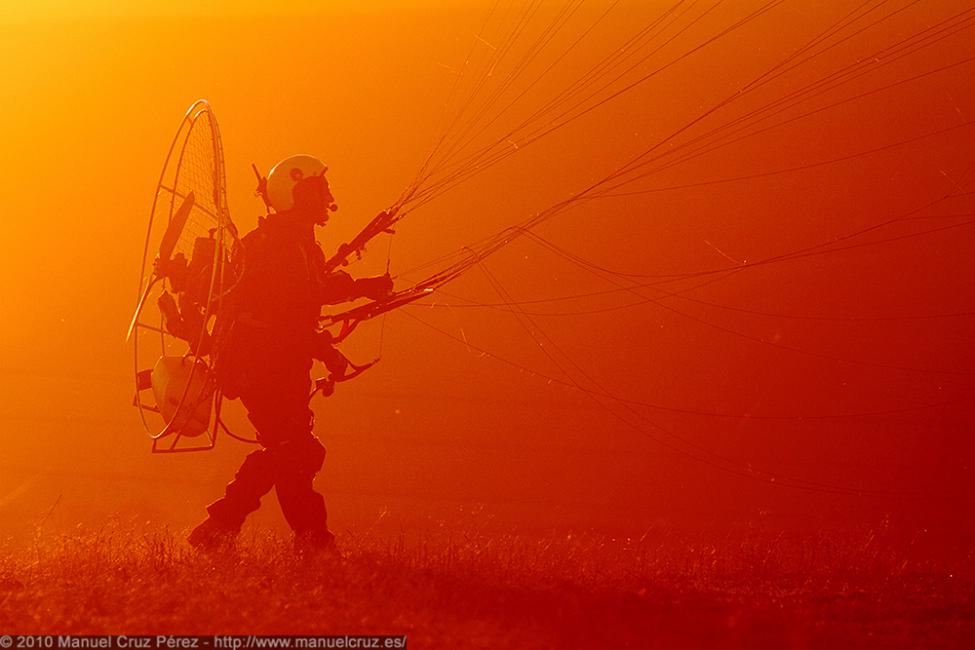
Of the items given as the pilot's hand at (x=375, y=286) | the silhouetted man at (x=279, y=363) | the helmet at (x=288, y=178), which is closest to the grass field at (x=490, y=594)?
the silhouetted man at (x=279, y=363)

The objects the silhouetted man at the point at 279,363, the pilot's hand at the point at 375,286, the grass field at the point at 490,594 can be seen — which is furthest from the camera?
the pilot's hand at the point at 375,286

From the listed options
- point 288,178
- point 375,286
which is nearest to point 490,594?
point 375,286

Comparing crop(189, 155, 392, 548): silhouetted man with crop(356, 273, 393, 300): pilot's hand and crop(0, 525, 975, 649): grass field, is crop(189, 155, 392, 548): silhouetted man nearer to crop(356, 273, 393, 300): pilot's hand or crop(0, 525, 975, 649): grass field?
crop(356, 273, 393, 300): pilot's hand

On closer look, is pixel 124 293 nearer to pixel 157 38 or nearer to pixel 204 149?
pixel 157 38

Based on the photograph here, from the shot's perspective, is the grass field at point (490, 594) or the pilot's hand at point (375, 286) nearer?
the grass field at point (490, 594)

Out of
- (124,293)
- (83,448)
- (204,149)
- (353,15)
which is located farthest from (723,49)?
(204,149)

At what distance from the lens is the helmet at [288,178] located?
10.1m

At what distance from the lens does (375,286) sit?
9984 millimetres

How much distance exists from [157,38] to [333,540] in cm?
5844

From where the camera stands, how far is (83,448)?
38281mm

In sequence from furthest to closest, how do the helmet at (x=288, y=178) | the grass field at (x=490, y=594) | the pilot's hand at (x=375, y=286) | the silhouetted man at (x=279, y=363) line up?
the helmet at (x=288, y=178), the pilot's hand at (x=375, y=286), the silhouetted man at (x=279, y=363), the grass field at (x=490, y=594)

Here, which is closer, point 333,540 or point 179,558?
point 179,558

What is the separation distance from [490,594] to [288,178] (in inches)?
148

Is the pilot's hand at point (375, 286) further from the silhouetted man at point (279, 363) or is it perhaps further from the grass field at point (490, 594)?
the grass field at point (490, 594)
